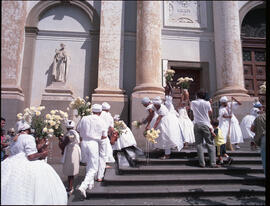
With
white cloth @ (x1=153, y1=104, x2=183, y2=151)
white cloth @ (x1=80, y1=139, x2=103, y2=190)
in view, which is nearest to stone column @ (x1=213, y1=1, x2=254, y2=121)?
white cloth @ (x1=153, y1=104, x2=183, y2=151)

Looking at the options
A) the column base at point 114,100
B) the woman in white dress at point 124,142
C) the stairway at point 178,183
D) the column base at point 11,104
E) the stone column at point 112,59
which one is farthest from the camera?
the stone column at point 112,59

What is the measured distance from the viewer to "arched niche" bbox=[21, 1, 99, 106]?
10.9 meters

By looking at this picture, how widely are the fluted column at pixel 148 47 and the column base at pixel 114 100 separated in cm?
83

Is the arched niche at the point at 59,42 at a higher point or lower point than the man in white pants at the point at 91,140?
higher

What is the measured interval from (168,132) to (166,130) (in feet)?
0.30

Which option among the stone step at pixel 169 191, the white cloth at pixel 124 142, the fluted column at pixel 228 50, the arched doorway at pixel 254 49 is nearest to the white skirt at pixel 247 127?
the fluted column at pixel 228 50

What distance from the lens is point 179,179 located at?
5102mm

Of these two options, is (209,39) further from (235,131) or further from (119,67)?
(235,131)

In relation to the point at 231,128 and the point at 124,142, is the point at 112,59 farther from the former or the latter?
the point at 231,128

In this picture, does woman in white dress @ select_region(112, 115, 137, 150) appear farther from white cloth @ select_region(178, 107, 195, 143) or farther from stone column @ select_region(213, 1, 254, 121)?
stone column @ select_region(213, 1, 254, 121)

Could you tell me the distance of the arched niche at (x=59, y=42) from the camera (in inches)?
427

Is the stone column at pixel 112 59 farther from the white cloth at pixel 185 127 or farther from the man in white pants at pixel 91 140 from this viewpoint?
the man in white pants at pixel 91 140

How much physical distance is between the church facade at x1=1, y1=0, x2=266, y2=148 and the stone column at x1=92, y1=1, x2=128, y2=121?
5cm

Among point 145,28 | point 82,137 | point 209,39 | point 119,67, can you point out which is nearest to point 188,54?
point 209,39
